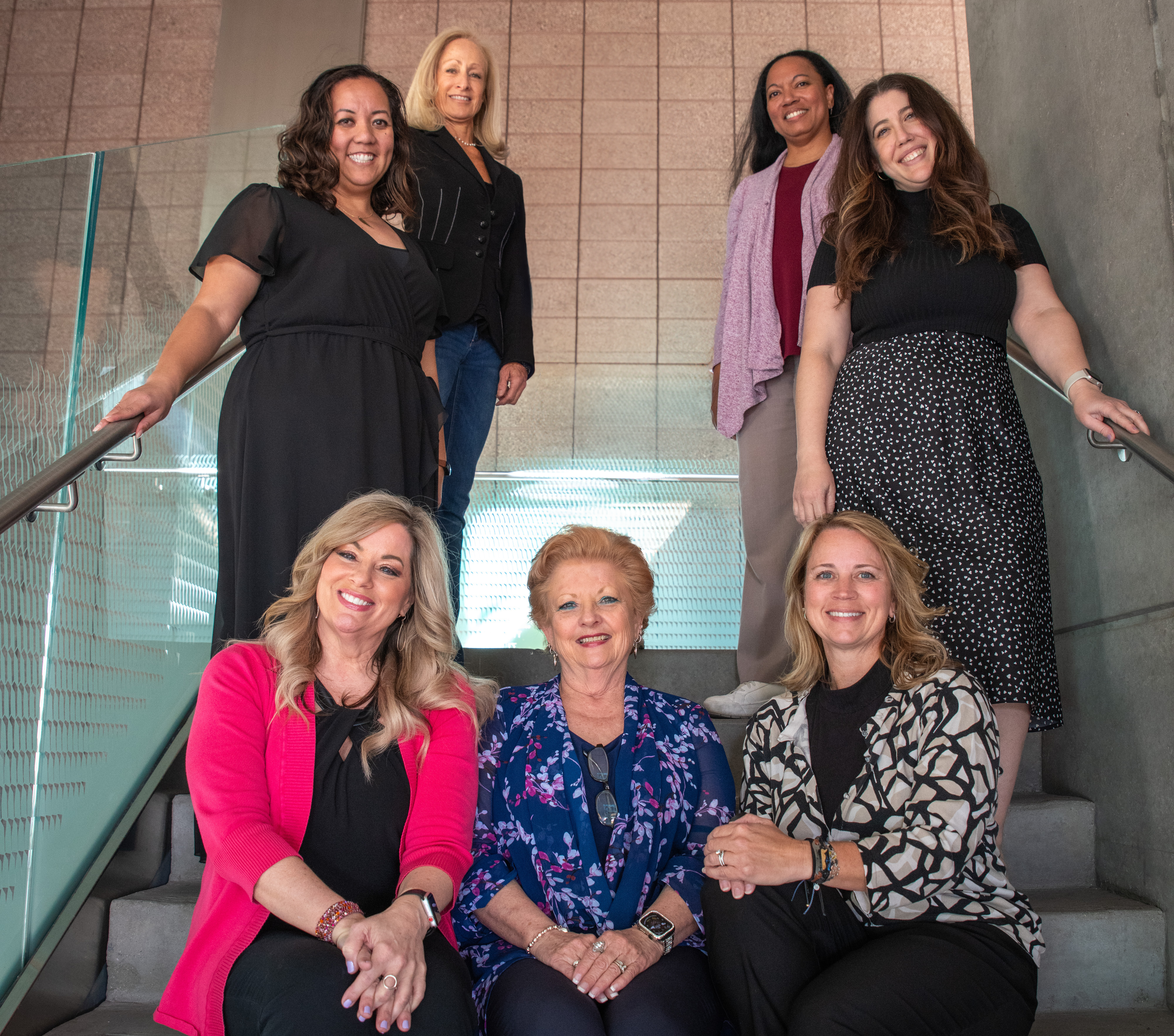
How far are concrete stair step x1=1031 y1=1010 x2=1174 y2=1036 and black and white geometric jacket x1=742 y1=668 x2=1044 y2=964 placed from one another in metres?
0.32

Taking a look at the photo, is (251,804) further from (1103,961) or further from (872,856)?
(1103,961)

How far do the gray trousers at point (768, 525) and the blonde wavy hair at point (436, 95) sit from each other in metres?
1.03

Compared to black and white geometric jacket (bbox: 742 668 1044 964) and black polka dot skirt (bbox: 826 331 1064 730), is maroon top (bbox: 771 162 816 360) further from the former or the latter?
black and white geometric jacket (bbox: 742 668 1044 964)

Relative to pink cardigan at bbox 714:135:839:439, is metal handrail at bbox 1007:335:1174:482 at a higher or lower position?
lower

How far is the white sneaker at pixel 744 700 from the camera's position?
246 cm

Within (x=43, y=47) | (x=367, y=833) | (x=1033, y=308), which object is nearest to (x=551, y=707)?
(x=367, y=833)

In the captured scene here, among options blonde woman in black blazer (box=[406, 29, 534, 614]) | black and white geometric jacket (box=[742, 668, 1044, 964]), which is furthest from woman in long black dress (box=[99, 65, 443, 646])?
black and white geometric jacket (box=[742, 668, 1044, 964])

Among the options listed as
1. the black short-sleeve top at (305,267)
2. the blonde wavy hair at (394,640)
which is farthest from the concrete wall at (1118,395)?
the black short-sleeve top at (305,267)

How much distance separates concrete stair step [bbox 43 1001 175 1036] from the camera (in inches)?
69.9

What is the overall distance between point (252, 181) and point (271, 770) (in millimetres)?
2496

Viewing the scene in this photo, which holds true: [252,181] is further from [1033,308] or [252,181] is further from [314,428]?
[1033,308]

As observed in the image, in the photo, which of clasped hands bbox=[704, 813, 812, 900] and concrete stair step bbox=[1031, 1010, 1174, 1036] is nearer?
clasped hands bbox=[704, 813, 812, 900]

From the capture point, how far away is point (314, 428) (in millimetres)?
1926

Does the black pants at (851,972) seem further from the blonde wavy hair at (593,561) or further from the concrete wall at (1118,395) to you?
the concrete wall at (1118,395)
